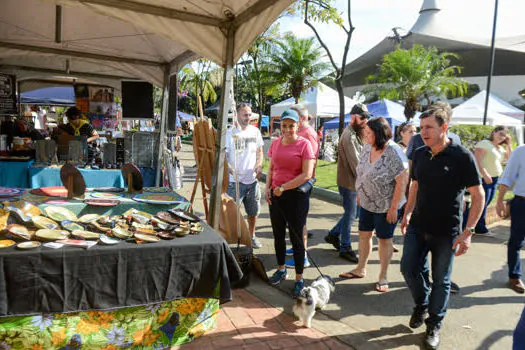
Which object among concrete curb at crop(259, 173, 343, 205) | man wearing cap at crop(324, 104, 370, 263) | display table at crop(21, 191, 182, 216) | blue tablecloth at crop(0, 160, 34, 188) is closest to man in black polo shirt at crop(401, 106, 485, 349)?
man wearing cap at crop(324, 104, 370, 263)

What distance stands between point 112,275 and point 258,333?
131cm

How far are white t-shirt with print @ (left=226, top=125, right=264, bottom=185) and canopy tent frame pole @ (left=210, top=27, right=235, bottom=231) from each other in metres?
0.65

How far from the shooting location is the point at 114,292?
262cm

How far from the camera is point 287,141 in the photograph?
13.4 ft

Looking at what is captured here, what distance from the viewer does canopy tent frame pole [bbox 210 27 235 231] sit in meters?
4.04

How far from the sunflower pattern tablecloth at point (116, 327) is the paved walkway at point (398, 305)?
1075 mm

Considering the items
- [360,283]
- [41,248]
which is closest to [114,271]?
[41,248]

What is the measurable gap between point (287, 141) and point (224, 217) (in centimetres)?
Result: 117

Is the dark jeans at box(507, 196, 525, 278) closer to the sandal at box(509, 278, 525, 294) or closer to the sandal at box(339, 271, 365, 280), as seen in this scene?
the sandal at box(509, 278, 525, 294)

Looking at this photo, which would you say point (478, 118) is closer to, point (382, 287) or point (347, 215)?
point (347, 215)

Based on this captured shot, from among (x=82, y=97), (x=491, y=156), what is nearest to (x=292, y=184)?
(x=491, y=156)

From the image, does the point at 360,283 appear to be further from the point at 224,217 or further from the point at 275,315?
the point at 224,217

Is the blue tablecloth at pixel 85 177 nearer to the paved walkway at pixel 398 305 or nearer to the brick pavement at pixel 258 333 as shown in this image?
the paved walkway at pixel 398 305

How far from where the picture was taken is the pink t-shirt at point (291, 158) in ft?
13.2
